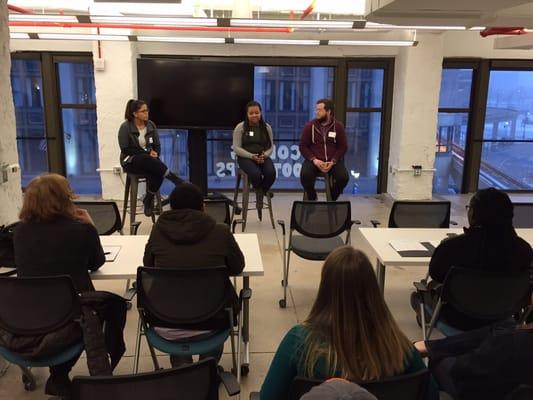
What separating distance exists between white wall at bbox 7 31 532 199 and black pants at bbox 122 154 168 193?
65.8 inches

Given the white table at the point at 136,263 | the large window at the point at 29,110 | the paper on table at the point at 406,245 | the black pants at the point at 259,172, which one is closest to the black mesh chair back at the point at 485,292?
the paper on table at the point at 406,245

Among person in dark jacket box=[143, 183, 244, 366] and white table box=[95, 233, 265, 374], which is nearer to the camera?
person in dark jacket box=[143, 183, 244, 366]

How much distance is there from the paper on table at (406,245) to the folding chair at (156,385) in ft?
5.92

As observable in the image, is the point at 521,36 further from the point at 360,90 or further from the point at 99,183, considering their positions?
the point at 99,183

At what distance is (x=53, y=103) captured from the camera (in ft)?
23.6

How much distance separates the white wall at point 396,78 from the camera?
6691mm

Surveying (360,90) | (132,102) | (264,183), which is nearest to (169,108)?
(132,102)

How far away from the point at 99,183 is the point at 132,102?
266cm

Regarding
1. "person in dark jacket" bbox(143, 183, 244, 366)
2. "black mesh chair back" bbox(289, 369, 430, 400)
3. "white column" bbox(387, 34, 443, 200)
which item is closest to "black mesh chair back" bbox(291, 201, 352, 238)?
"person in dark jacket" bbox(143, 183, 244, 366)

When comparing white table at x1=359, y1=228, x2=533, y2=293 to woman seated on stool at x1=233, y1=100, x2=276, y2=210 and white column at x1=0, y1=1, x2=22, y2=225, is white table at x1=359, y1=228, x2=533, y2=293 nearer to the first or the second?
woman seated on stool at x1=233, y1=100, x2=276, y2=210

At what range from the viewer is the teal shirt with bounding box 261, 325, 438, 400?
154cm

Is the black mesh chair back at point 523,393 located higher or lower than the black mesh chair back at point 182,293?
higher

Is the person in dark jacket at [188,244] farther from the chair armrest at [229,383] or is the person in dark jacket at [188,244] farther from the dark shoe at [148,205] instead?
the dark shoe at [148,205]

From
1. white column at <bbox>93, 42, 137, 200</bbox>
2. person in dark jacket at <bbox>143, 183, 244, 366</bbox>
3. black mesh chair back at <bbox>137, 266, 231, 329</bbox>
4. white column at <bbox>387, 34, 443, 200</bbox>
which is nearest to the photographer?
black mesh chair back at <bbox>137, 266, 231, 329</bbox>
